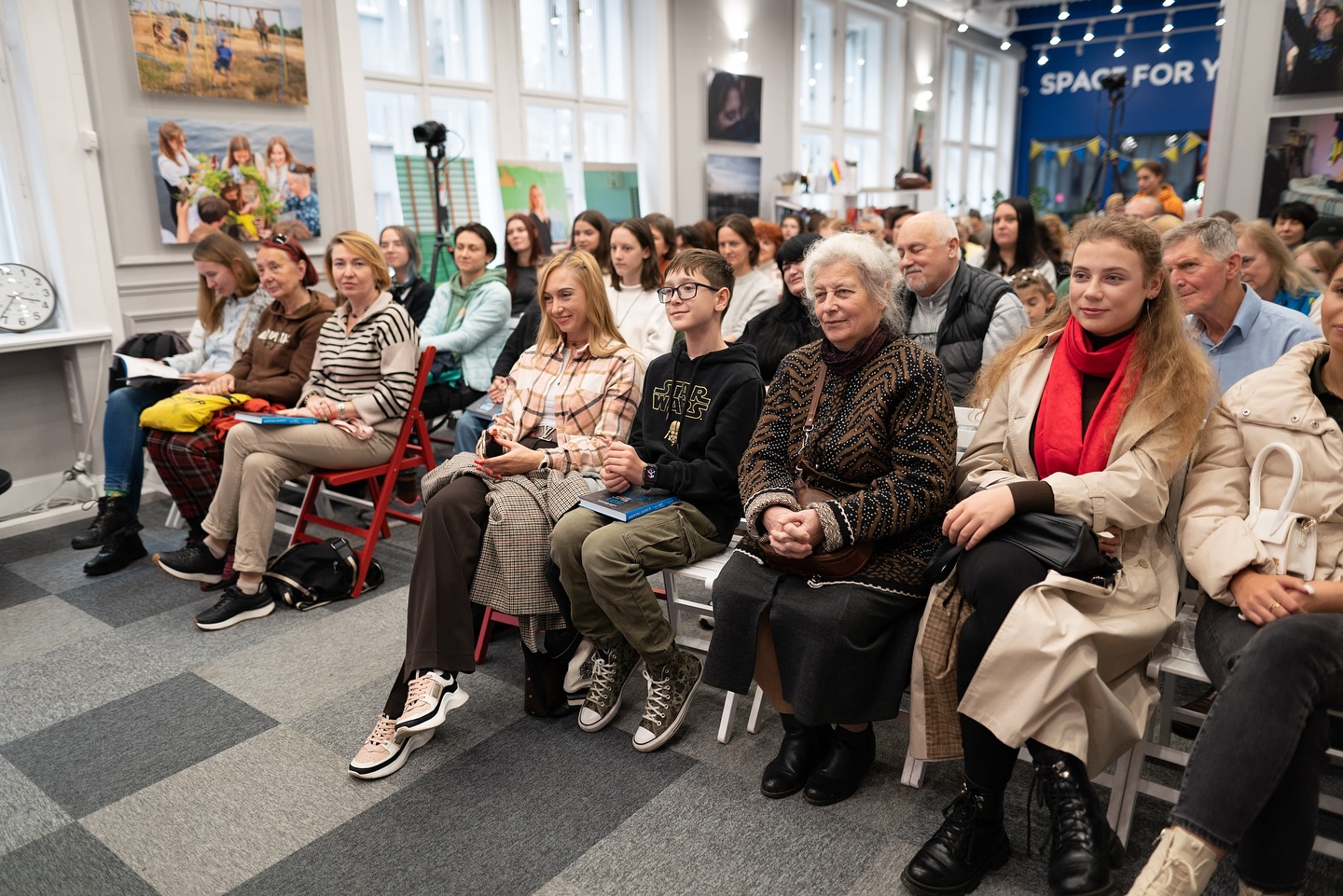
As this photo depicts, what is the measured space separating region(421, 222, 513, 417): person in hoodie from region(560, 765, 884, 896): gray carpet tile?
2887mm

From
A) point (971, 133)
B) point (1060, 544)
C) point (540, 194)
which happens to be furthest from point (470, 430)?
point (971, 133)

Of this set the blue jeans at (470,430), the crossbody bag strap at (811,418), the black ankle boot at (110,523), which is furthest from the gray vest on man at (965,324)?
the black ankle boot at (110,523)

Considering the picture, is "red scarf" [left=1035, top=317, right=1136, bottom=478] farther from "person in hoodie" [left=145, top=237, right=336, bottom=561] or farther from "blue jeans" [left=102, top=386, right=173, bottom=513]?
"blue jeans" [left=102, top=386, right=173, bottom=513]

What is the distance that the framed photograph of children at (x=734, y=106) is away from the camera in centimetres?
890

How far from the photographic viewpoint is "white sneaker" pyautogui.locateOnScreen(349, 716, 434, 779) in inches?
92.6

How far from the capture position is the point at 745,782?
2.29 m

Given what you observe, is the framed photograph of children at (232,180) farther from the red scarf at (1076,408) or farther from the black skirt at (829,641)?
the red scarf at (1076,408)

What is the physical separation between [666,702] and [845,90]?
1073cm

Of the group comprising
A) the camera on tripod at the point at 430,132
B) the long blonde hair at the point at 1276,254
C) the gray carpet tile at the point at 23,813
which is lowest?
the gray carpet tile at the point at 23,813

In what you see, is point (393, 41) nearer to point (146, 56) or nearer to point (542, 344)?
point (146, 56)

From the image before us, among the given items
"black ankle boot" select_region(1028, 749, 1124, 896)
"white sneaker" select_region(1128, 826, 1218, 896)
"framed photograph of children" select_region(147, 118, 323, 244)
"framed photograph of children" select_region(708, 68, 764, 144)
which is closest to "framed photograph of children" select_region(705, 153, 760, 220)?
"framed photograph of children" select_region(708, 68, 764, 144)

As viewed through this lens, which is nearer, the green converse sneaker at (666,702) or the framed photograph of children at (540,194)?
the green converse sneaker at (666,702)

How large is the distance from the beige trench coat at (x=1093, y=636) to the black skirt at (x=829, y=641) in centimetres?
7

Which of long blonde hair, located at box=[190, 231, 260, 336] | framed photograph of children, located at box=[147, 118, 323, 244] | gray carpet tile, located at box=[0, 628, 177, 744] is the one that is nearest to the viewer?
gray carpet tile, located at box=[0, 628, 177, 744]
